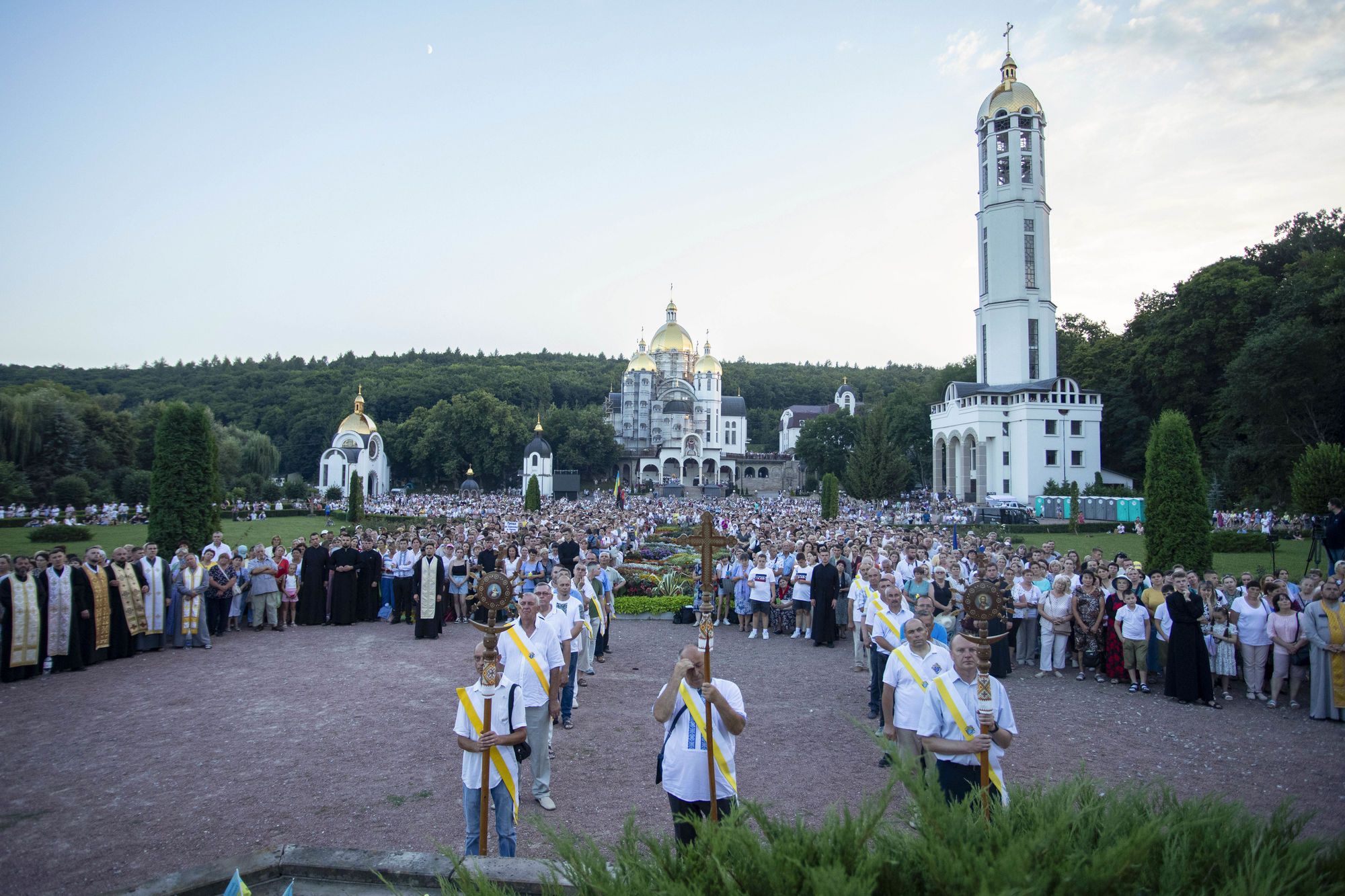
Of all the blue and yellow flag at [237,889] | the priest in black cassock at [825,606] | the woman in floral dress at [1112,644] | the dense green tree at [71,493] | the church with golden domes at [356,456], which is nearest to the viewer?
the blue and yellow flag at [237,889]

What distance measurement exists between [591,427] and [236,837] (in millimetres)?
81325

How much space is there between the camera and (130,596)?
11211 mm

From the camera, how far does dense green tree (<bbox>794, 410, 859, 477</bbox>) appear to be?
236 ft

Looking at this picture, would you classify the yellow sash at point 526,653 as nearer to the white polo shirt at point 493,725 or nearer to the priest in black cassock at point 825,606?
the white polo shirt at point 493,725

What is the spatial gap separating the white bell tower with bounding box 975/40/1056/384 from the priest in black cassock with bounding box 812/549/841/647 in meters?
42.4

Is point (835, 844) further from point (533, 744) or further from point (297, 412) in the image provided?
point (297, 412)

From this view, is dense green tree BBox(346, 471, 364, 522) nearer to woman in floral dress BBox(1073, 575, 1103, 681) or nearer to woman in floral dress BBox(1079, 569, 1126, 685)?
woman in floral dress BBox(1073, 575, 1103, 681)

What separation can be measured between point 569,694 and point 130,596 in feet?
25.1

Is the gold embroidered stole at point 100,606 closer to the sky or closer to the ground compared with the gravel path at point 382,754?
closer to the sky

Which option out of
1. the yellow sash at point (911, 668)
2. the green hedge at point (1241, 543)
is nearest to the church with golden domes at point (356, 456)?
the green hedge at point (1241, 543)

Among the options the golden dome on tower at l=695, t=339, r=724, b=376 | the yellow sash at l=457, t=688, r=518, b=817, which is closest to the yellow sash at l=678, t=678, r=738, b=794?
the yellow sash at l=457, t=688, r=518, b=817

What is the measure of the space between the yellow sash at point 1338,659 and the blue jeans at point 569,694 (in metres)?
8.49

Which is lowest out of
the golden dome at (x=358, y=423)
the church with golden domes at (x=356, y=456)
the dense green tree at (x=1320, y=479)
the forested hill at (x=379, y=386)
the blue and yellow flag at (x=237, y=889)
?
the blue and yellow flag at (x=237, y=889)

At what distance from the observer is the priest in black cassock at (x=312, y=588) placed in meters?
14.1
